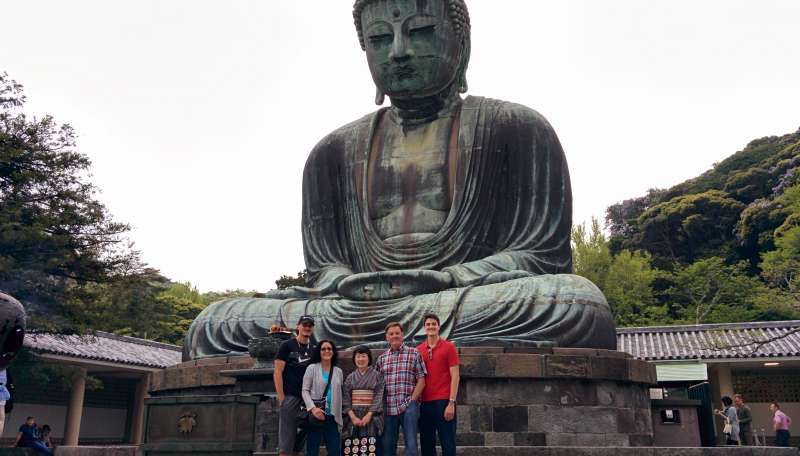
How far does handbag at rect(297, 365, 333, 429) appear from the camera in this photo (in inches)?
194

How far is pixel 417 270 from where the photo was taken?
302 inches

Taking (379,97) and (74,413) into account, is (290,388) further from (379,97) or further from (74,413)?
(74,413)

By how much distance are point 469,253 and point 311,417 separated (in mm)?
3678

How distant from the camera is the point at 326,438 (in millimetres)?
5043

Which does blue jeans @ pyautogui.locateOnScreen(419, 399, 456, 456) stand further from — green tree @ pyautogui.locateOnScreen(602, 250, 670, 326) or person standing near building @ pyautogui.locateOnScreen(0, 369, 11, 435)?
green tree @ pyautogui.locateOnScreen(602, 250, 670, 326)

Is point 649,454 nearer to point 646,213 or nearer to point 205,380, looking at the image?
point 205,380

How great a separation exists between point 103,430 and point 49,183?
30.6ft

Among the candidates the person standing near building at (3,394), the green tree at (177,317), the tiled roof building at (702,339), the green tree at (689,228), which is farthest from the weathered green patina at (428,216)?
the green tree at (689,228)

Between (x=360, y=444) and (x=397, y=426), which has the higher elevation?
(x=397, y=426)

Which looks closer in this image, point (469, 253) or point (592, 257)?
point (469, 253)

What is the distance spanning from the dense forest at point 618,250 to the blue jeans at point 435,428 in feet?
30.7

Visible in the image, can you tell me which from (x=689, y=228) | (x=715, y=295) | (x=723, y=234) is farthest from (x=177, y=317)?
(x=723, y=234)

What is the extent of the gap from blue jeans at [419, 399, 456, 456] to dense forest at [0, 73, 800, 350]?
9355 mm

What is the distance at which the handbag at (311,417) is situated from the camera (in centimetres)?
494
